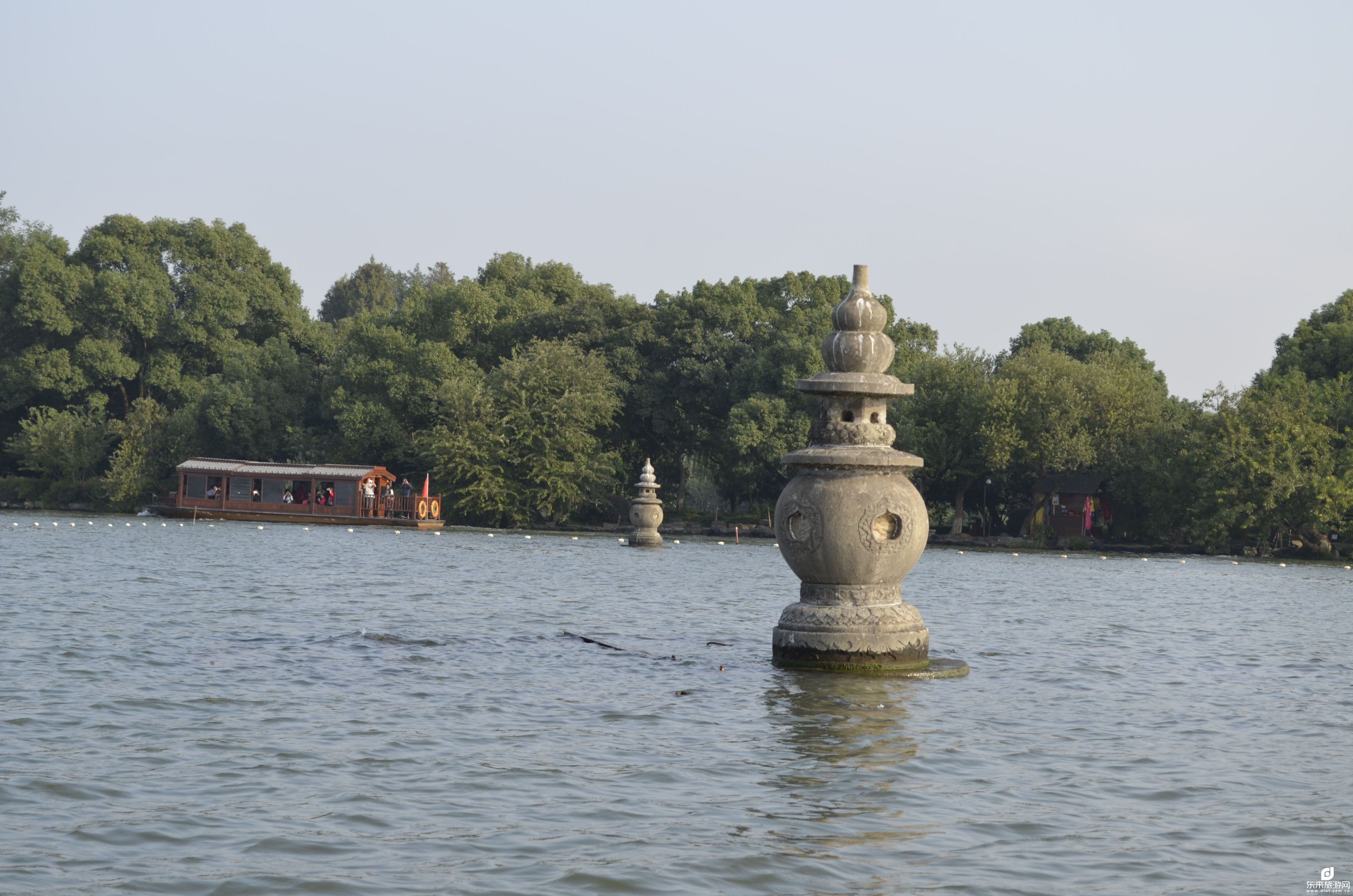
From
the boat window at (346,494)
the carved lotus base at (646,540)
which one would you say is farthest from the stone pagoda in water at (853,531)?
the boat window at (346,494)

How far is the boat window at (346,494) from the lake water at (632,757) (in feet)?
127

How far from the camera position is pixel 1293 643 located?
65.5ft

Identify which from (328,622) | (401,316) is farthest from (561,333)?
(328,622)

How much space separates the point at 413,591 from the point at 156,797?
16.3 metres

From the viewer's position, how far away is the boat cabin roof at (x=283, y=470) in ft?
197

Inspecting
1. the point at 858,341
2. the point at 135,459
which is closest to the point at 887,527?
the point at 858,341

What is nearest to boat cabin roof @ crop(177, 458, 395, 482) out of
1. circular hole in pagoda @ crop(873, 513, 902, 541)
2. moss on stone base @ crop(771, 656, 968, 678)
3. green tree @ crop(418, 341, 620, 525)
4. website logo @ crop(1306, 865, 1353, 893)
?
green tree @ crop(418, 341, 620, 525)

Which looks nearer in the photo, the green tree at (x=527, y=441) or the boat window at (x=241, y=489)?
the green tree at (x=527, y=441)

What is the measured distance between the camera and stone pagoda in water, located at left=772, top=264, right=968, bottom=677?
1407cm

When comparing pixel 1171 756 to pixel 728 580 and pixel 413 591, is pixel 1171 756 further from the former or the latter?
pixel 728 580

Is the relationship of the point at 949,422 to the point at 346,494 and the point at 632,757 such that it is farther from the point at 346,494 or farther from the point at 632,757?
the point at 632,757

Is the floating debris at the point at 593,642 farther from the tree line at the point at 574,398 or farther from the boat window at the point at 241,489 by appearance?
the boat window at the point at 241,489

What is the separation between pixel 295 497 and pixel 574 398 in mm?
12709

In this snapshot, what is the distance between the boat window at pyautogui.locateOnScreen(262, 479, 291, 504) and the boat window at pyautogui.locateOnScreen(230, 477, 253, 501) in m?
0.56
